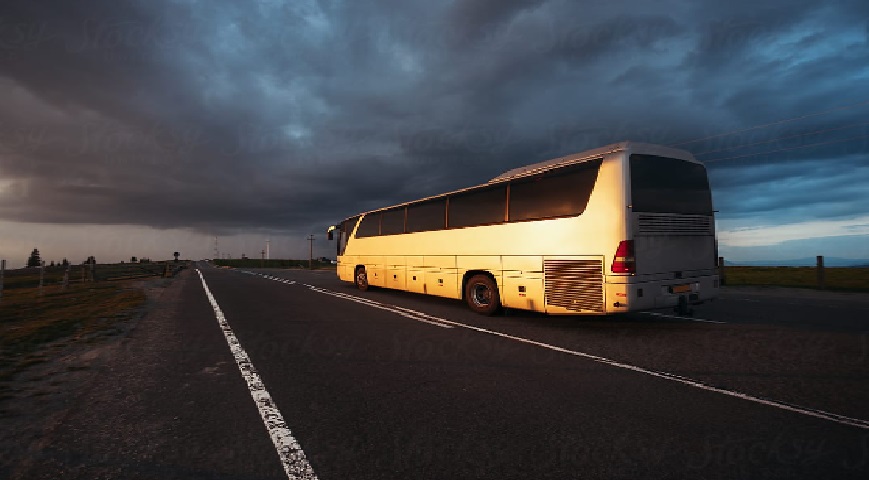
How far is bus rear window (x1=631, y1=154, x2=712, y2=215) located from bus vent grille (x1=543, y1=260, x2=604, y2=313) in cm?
133

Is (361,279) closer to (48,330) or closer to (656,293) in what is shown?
(48,330)

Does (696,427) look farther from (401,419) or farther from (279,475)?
(279,475)

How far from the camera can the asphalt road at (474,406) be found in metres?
2.78

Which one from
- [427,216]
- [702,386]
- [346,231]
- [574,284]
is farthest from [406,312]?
[346,231]

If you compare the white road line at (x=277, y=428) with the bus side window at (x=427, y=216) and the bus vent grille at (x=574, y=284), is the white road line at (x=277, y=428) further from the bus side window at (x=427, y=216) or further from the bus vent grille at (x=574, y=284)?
the bus side window at (x=427, y=216)

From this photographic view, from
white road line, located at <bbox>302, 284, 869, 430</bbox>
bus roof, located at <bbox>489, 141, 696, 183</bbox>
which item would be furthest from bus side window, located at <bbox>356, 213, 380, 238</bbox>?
white road line, located at <bbox>302, 284, 869, 430</bbox>

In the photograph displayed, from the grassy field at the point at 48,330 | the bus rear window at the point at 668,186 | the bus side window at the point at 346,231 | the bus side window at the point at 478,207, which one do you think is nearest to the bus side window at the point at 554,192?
the bus side window at the point at 478,207

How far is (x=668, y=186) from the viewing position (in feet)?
25.5

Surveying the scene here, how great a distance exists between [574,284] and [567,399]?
12.9ft

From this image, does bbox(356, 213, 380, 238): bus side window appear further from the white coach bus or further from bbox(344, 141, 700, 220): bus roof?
bbox(344, 141, 700, 220): bus roof

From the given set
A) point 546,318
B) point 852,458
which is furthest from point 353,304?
point 852,458

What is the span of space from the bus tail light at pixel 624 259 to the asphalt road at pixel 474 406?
115 cm

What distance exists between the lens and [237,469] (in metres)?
2.73

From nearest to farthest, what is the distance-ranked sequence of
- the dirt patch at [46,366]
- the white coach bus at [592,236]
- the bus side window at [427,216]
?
1. the dirt patch at [46,366]
2. the white coach bus at [592,236]
3. the bus side window at [427,216]
